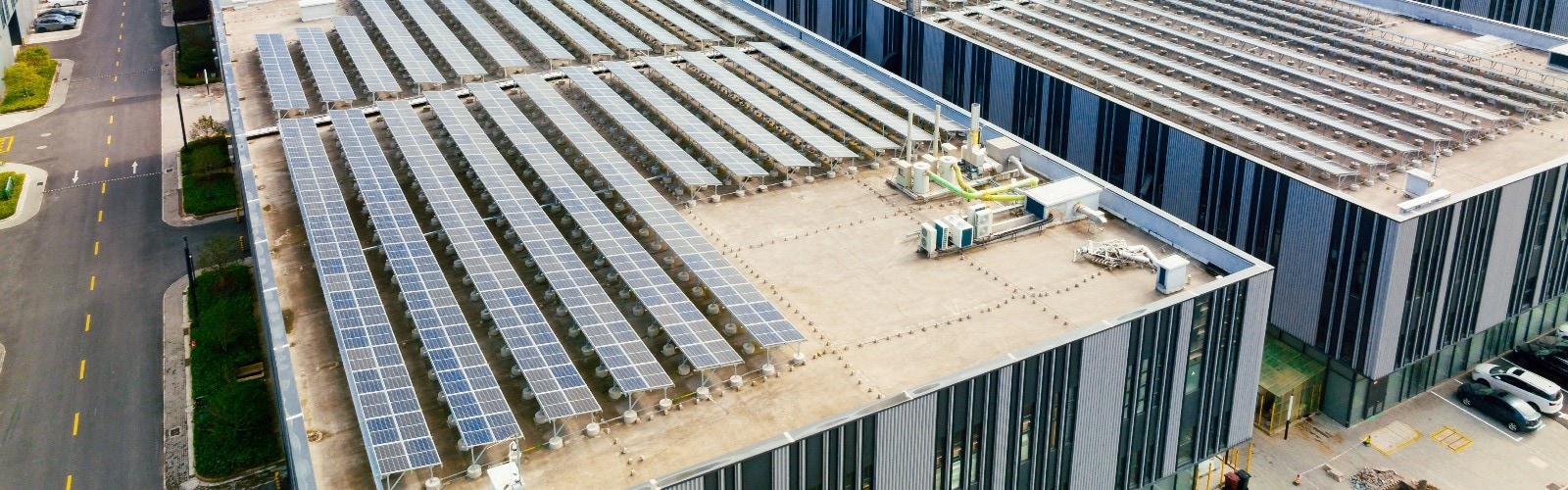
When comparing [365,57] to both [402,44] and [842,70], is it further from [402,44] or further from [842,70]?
[842,70]

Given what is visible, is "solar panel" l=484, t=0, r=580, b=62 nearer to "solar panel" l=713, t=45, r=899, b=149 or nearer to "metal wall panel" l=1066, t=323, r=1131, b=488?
"solar panel" l=713, t=45, r=899, b=149

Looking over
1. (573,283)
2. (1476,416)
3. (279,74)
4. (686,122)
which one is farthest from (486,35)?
(1476,416)

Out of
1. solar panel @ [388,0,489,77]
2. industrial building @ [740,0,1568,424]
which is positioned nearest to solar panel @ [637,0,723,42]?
solar panel @ [388,0,489,77]

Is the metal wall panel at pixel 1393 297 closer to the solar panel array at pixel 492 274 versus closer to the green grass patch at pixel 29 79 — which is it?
the solar panel array at pixel 492 274

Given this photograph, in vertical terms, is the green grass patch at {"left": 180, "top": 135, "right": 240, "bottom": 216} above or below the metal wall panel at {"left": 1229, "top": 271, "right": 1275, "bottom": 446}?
below

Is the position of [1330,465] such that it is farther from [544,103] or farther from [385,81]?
[385,81]

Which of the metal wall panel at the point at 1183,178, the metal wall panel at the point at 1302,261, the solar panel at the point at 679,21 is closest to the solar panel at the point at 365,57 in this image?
the solar panel at the point at 679,21
